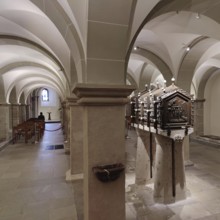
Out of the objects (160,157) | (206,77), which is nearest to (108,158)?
(160,157)

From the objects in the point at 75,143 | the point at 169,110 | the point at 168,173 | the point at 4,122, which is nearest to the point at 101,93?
the point at 169,110

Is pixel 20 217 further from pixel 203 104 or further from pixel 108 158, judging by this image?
pixel 203 104

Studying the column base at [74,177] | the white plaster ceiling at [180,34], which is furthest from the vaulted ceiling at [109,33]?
the column base at [74,177]

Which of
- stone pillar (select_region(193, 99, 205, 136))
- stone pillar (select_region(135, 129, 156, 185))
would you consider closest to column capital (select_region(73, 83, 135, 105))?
stone pillar (select_region(135, 129, 156, 185))

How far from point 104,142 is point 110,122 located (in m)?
0.22

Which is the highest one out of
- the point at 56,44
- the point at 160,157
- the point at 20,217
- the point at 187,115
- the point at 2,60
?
the point at 2,60

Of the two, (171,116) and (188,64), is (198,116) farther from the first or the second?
(171,116)

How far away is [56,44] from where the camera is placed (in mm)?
4195

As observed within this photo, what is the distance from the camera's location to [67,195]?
3908 millimetres

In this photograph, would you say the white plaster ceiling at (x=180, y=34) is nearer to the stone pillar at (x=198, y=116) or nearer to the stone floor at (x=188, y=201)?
the stone floor at (x=188, y=201)

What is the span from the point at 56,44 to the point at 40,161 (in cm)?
397

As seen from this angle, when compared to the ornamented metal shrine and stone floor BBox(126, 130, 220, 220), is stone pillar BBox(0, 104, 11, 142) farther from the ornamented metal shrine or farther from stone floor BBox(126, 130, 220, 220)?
the ornamented metal shrine

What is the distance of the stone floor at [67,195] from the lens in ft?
10.5

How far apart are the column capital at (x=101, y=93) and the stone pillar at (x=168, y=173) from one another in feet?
5.91
